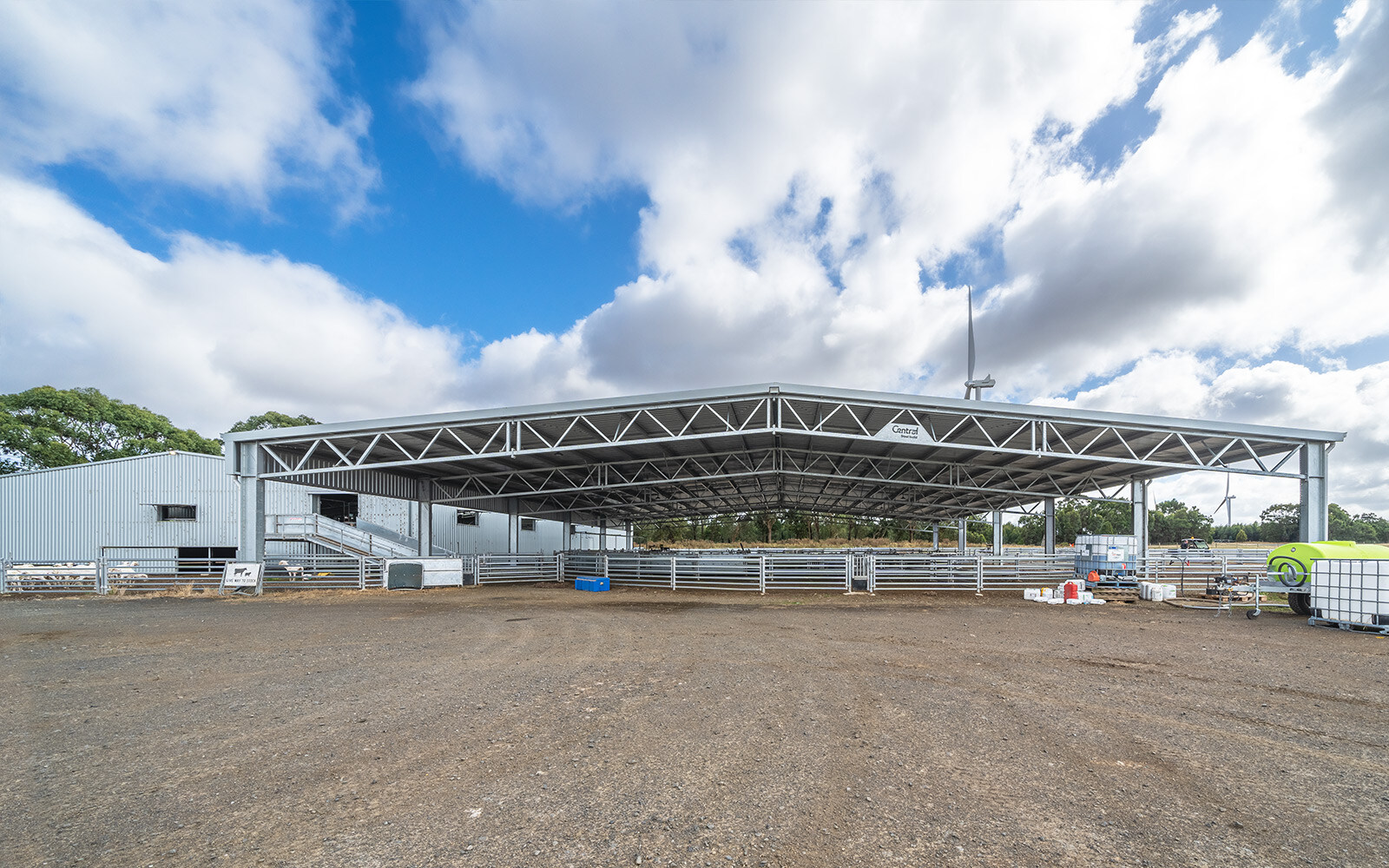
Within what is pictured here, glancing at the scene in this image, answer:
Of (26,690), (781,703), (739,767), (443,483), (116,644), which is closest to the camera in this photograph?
(739,767)

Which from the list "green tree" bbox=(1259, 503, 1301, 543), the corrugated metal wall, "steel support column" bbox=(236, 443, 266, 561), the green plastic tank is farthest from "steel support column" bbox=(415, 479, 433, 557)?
"green tree" bbox=(1259, 503, 1301, 543)

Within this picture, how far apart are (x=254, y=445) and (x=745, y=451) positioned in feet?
60.3

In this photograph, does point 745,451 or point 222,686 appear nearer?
point 222,686

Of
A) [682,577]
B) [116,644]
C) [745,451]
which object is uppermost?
[745,451]

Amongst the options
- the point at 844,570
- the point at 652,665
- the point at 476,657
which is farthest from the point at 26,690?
the point at 844,570

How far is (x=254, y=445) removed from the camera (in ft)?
68.8

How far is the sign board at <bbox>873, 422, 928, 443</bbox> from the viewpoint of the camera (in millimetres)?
20062

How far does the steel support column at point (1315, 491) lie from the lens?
61.0 feet

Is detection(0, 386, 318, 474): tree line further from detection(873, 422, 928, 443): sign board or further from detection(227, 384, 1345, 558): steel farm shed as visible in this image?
detection(873, 422, 928, 443): sign board

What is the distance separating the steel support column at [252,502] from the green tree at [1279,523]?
374ft

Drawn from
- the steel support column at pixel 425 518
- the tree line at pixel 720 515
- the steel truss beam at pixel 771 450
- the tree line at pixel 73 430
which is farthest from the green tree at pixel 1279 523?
the tree line at pixel 73 430

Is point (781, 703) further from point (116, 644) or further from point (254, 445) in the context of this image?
point (254, 445)

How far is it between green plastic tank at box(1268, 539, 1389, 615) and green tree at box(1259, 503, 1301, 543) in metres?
93.2

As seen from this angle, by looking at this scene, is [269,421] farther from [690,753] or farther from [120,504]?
[690,753]
